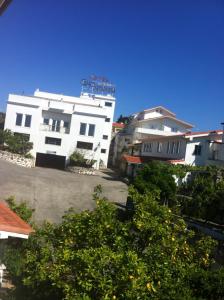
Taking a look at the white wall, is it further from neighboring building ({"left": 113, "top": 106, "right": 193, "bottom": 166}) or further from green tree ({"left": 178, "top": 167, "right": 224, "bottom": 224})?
green tree ({"left": 178, "top": 167, "right": 224, "bottom": 224})

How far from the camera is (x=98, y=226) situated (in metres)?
8.59

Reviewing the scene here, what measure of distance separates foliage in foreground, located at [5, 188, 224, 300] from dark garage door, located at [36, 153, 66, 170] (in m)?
39.9

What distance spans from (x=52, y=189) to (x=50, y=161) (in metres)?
17.2

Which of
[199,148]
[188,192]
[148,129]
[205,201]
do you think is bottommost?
[205,201]

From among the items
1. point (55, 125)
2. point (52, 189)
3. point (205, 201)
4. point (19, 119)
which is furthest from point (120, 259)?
point (55, 125)

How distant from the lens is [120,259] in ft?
23.7

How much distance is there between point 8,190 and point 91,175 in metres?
16.7

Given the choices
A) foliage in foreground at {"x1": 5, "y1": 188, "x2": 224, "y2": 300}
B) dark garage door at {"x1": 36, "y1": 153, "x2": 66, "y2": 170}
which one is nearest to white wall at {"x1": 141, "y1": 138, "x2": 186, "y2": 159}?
dark garage door at {"x1": 36, "y1": 153, "x2": 66, "y2": 170}

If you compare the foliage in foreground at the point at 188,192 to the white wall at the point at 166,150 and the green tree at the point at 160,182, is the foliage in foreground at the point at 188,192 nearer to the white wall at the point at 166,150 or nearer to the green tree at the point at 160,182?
the green tree at the point at 160,182

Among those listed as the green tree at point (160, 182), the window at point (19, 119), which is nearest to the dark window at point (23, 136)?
the window at point (19, 119)

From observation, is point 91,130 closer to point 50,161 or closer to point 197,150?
point 50,161

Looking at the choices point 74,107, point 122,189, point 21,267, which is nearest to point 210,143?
point 122,189

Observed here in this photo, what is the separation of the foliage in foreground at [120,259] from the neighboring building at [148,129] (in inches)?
1913

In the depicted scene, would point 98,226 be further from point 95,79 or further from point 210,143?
point 95,79
